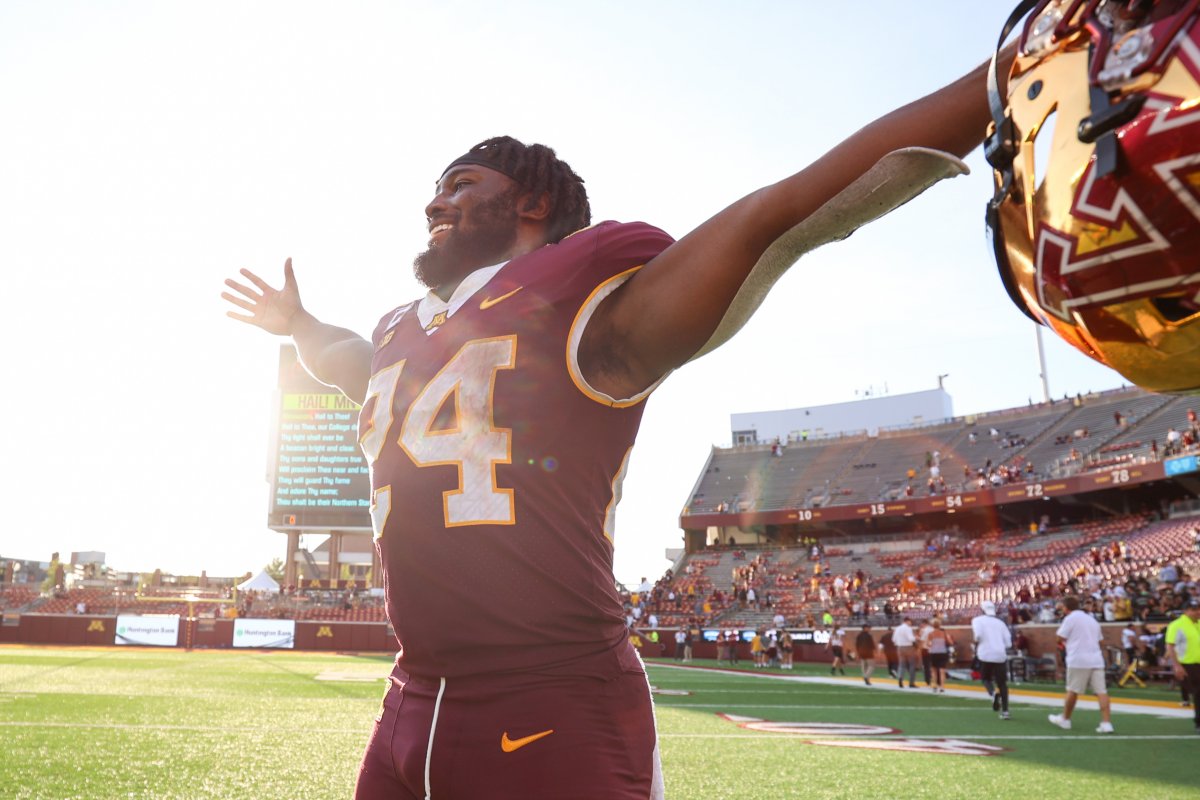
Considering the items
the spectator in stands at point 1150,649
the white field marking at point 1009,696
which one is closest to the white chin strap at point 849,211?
the white field marking at point 1009,696

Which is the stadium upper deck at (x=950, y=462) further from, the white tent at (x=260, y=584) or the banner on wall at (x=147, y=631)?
the banner on wall at (x=147, y=631)

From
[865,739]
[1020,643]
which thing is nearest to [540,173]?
[865,739]

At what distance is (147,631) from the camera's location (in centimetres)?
2916

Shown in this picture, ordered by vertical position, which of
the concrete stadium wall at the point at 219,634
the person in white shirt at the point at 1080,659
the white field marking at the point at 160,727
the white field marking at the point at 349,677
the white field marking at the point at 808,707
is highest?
the person in white shirt at the point at 1080,659

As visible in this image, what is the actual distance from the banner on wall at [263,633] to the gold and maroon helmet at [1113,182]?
3161 cm

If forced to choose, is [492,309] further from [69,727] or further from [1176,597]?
[1176,597]

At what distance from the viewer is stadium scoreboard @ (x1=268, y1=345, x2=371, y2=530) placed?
27.1 metres

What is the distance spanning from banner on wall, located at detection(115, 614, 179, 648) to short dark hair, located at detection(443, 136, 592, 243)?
31487 millimetres

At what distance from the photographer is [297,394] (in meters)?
27.2

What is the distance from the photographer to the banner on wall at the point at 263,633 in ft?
96.4

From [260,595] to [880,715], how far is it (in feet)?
93.6

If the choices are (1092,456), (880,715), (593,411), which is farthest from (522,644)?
(1092,456)

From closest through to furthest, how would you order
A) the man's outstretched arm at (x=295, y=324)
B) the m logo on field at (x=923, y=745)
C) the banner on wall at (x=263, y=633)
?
the man's outstretched arm at (x=295, y=324) < the m logo on field at (x=923, y=745) < the banner on wall at (x=263, y=633)

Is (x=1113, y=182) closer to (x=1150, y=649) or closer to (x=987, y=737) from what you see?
(x=987, y=737)
